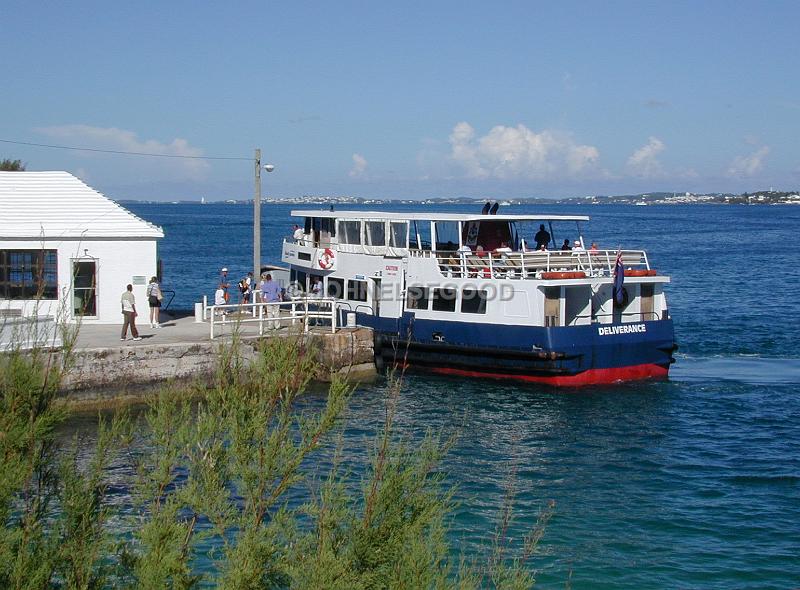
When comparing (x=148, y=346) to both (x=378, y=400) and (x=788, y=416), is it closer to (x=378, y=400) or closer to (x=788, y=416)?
(x=378, y=400)

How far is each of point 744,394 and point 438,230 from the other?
9056mm

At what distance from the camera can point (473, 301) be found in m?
25.2

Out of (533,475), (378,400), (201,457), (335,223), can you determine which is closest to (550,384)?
(378,400)

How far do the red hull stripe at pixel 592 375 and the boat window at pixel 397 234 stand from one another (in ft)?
12.7

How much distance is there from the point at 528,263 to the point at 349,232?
20.0 feet

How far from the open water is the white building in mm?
6529

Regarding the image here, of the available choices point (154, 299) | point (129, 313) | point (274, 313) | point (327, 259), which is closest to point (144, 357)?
point (129, 313)

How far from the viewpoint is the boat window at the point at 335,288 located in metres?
28.7

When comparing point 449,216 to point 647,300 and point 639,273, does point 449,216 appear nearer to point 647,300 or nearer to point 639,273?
point 639,273

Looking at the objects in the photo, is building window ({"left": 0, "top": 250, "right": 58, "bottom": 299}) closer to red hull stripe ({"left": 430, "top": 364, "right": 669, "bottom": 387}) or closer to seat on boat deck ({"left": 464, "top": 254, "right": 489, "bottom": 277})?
red hull stripe ({"left": 430, "top": 364, "right": 669, "bottom": 387})

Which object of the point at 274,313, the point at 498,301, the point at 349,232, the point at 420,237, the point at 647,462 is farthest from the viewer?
the point at 349,232

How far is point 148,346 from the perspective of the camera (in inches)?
840

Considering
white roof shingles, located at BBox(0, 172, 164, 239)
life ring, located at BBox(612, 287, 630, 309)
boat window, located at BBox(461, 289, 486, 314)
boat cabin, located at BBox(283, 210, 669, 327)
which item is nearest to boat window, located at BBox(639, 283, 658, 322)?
boat cabin, located at BBox(283, 210, 669, 327)

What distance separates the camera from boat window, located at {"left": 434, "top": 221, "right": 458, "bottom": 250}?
2747 cm
